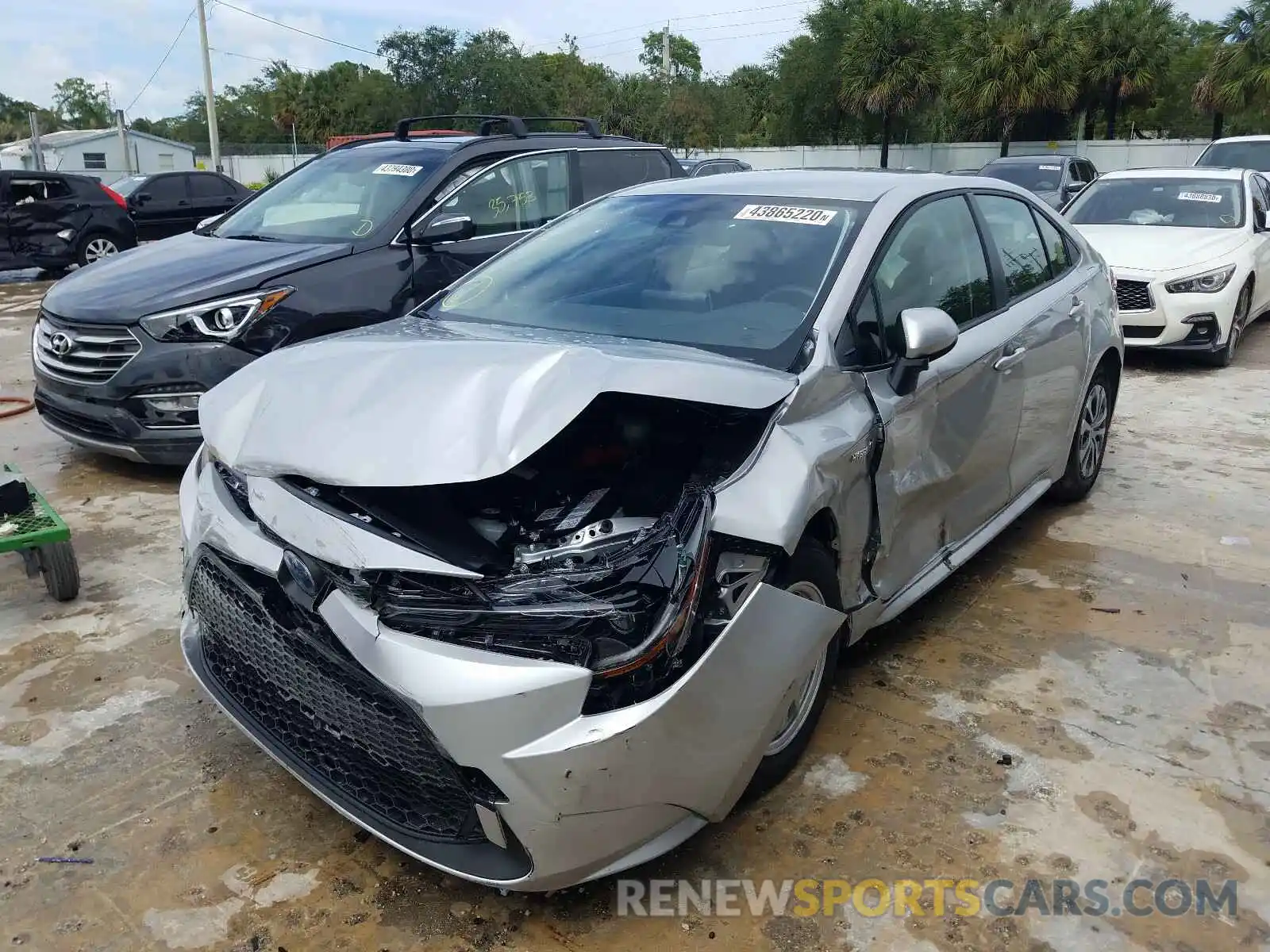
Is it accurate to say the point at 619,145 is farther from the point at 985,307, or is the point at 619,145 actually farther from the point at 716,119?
the point at 716,119

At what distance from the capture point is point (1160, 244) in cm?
878

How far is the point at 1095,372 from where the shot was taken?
16.8ft

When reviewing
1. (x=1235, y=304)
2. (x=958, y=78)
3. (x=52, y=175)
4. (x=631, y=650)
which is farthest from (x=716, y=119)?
(x=631, y=650)

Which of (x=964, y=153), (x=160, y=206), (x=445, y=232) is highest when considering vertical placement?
(x=964, y=153)

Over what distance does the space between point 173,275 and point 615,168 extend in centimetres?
309

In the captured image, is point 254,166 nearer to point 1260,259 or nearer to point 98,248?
point 98,248

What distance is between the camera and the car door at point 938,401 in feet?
10.8

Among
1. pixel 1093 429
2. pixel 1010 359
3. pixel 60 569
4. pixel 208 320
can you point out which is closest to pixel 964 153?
pixel 1093 429

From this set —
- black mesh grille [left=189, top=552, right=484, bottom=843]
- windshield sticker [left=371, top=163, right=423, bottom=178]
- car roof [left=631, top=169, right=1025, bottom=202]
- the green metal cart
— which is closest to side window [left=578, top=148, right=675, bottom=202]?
windshield sticker [left=371, top=163, right=423, bottom=178]

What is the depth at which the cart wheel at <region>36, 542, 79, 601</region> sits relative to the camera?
4137mm

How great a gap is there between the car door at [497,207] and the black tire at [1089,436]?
10.2ft

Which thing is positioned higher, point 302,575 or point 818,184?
point 818,184

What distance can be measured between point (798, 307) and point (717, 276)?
0.36m

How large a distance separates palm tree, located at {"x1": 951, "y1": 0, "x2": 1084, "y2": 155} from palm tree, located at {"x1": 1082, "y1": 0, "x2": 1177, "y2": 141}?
629mm
